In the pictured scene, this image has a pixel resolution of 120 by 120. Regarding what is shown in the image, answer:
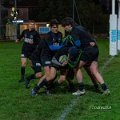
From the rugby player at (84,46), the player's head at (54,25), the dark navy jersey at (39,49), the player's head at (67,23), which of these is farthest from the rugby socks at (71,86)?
the player's head at (67,23)

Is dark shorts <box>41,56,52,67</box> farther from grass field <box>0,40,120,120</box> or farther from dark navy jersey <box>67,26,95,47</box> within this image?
dark navy jersey <box>67,26,95,47</box>

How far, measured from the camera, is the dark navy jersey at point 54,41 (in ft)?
36.3

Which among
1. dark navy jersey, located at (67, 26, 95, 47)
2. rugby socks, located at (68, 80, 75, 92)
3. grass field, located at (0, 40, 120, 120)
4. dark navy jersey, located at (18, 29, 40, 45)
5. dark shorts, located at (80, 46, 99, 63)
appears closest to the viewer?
grass field, located at (0, 40, 120, 120)

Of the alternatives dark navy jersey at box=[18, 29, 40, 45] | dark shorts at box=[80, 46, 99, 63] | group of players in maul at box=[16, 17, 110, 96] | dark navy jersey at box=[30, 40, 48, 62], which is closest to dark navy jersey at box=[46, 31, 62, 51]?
group of players in maul at box=[16, 17, 110, 96]

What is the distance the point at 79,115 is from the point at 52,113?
0.54m

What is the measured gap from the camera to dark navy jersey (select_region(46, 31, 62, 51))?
1108 cm

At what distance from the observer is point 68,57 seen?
420 inches

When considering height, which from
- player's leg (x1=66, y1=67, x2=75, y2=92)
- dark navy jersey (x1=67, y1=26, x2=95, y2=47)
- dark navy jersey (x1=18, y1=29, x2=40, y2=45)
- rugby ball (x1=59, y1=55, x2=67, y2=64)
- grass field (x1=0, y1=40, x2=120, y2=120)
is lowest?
grass field (x1=0, y1=40, x2=120, y2=120)

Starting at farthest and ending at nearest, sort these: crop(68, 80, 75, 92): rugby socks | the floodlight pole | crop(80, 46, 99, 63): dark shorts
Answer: the floodlight pole
crop(68, 80, 75, 92): rugby socks
crop(80, 46, 99, 63): dark shorts

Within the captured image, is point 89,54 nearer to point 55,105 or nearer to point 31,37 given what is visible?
point 55,105

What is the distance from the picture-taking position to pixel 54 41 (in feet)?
36.4

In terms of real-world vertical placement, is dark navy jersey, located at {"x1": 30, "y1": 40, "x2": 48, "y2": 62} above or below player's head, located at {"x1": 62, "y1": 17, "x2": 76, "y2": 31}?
below

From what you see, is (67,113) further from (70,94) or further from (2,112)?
(70,94)

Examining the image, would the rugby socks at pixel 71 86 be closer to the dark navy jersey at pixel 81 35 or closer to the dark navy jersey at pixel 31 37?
the dark navy jersey at pixel 81 35
